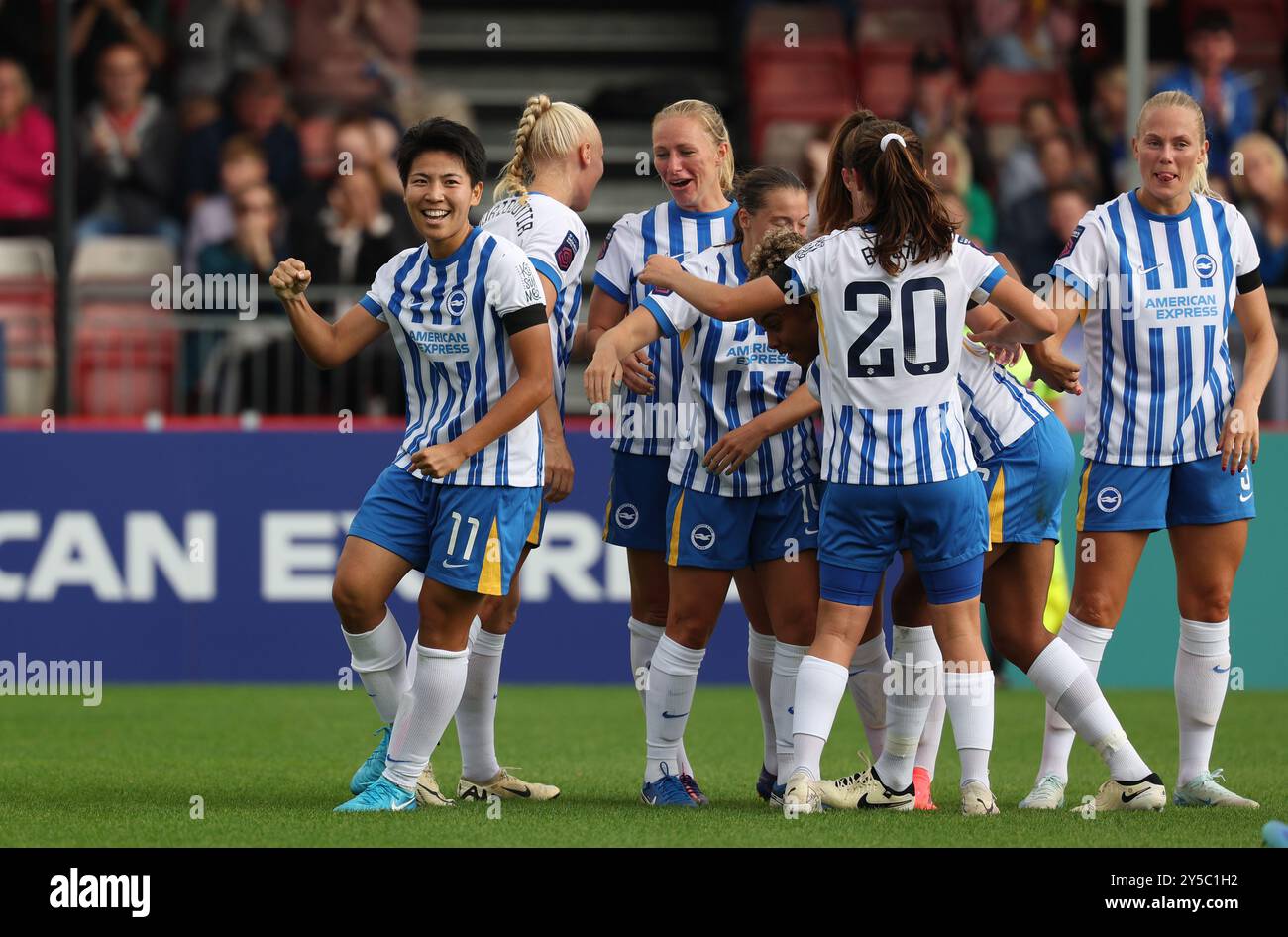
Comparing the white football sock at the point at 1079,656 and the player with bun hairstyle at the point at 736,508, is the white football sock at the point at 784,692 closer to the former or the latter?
the player with bun hairstyle at the point at 736,508

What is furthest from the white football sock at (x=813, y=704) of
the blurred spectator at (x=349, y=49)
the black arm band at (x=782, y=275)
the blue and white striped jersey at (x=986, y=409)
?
the blurred spectator at (x=349, y=49)

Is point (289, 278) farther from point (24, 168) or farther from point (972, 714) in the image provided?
point (24, 168)

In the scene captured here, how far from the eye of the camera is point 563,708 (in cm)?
868

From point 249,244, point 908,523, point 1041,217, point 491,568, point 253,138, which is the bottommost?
point 491,568

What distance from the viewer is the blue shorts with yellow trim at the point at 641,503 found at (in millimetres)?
5941

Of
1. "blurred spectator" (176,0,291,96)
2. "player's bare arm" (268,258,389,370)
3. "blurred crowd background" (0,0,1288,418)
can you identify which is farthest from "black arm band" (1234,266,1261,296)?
"blurred spectator" (176,0,291,96)

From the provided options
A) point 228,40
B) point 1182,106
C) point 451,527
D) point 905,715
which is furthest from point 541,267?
point 228,40

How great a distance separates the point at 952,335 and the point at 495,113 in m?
10.0

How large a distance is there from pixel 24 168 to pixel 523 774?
26.2ft

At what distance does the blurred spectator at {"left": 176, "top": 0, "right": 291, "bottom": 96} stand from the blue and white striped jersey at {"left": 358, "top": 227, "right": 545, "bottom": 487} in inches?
352

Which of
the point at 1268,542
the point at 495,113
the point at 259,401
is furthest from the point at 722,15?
the point at 1268,542

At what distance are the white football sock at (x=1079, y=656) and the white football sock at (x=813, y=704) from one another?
884 mm

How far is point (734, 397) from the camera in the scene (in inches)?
224
